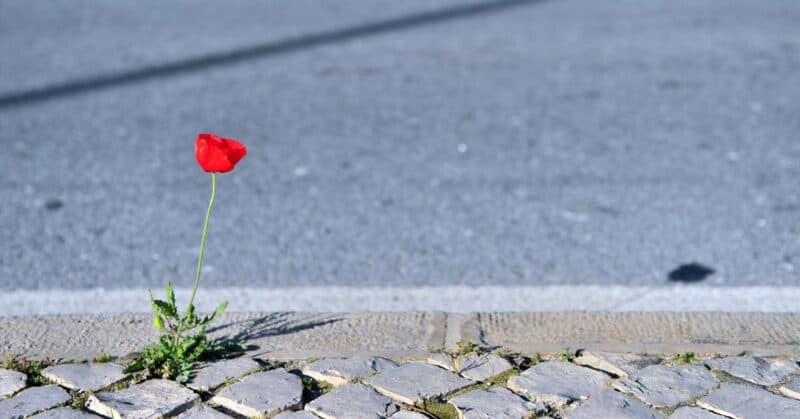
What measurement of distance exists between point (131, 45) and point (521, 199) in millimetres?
3652

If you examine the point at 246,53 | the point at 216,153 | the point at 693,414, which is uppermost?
the point at 246,53

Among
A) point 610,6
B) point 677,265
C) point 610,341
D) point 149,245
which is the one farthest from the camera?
point 610,6

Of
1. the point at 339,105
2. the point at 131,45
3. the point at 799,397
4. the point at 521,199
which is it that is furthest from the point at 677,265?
the point at 131,45

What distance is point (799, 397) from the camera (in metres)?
2.16

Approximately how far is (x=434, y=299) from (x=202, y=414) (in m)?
0.98

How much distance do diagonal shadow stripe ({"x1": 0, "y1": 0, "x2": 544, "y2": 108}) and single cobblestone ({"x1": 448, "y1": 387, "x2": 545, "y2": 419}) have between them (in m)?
3.80

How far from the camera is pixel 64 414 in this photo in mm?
2094

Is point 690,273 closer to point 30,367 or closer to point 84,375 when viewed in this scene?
point 84,375

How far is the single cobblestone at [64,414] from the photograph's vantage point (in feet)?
6.82

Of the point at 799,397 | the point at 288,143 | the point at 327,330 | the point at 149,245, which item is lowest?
the point at 799,397

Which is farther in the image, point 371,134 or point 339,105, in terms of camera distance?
point 339,105

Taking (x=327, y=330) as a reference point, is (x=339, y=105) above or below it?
above

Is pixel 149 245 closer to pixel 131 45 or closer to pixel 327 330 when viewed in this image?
pixel 327 330

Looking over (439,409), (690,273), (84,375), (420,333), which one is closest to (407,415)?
(439,409)
